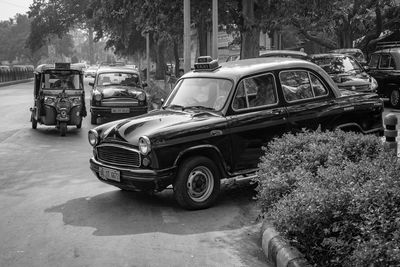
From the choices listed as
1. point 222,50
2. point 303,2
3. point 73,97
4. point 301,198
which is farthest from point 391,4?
point 301,198

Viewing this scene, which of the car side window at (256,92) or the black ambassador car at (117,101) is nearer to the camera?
the car side window at (256,92)

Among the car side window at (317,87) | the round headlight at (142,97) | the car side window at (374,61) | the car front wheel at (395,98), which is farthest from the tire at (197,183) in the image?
the car side window at (374,61)

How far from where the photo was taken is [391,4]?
28594 mm

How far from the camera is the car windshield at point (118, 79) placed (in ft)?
57.2

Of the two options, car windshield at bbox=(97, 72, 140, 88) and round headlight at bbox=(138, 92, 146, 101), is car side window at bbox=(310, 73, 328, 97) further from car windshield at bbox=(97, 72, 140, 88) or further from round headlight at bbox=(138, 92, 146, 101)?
car windshield at bbox=(97, 72, 140, 88)

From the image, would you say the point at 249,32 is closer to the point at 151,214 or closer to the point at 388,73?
the point at 388,73

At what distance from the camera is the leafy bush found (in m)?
3.68

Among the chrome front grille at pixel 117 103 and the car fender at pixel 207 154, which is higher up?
the car fender at pixel 207 154

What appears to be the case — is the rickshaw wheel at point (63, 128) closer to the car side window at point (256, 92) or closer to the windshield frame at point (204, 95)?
the windshield frame at point (204, 95)

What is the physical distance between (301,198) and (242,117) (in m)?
2.90

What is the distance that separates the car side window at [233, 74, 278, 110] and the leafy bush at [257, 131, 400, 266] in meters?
1.68

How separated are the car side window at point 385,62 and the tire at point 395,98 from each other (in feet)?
3.44

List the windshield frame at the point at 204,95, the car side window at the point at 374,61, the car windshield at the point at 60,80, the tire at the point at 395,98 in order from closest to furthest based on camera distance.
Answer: the windshield frame at the point at 204,95, the car windshield at the point at 60,80, the tire at the point at 395,98, the car side window at the point at 374,61

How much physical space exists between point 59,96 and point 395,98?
1101cm
